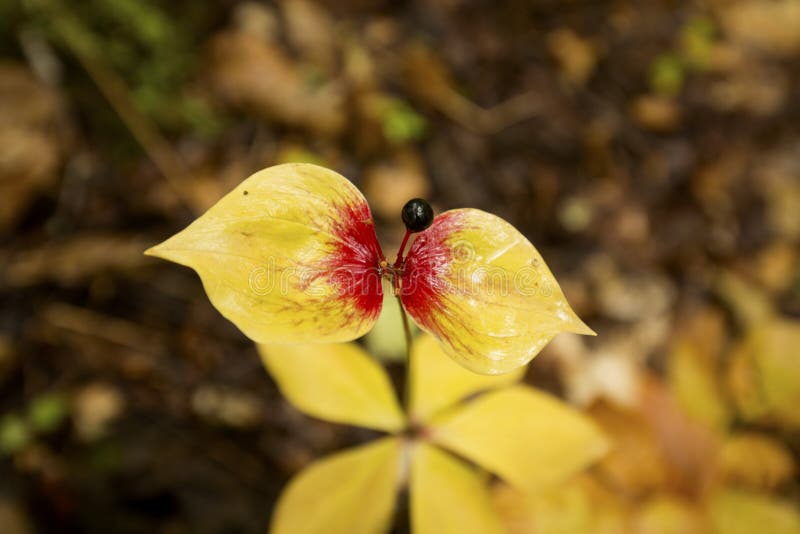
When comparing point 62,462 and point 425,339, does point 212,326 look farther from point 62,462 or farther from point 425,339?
point 425,339

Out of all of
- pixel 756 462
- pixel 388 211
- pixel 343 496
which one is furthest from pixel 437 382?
pixel 756 462

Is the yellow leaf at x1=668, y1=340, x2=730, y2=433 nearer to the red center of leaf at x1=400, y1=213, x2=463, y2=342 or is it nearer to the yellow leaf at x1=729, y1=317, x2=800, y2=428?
the yellow leaf at x1=729, y1=317, x2=800, y2=428

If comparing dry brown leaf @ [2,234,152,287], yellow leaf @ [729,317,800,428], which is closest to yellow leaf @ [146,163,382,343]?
dry brown leaf @ [2,234,152,287]

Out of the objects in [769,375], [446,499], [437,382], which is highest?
[437,382]

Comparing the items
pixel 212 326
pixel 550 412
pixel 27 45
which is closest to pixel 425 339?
pixel 550 412

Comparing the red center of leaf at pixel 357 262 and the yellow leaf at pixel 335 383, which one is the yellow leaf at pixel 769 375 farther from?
the red center of leaf at pixel 357 262

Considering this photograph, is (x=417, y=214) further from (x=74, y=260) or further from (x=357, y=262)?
(x=74, y=260)
